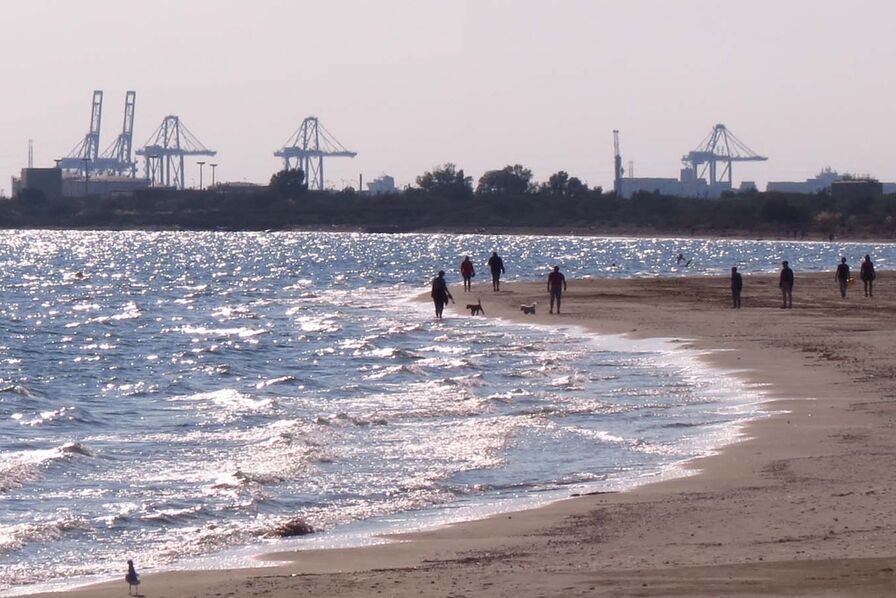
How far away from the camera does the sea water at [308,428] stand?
1048cm

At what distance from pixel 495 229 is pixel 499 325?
144 metres

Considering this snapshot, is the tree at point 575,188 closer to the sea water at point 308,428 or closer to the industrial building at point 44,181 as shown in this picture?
the industrial building at point 44,181

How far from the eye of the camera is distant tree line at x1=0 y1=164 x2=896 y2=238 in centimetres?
17088

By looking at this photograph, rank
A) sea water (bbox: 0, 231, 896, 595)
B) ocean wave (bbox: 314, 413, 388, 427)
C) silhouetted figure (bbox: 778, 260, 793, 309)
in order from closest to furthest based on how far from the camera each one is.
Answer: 1. sea water (bbox: 0, 231, 896, 595)
2. ocean wave (bbox: 314, 413, 388, 427)
3. silhouetted figure (bbox: 778, 260, 793, 309)

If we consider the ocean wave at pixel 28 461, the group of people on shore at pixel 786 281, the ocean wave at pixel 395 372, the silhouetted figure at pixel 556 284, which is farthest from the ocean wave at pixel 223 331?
the ocean wave at pixel 28 461

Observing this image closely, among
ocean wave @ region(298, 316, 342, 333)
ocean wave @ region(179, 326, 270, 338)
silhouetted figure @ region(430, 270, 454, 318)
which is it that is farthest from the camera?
ocean wave @ region(298, 316, 342, 333)

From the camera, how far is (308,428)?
51.3ft

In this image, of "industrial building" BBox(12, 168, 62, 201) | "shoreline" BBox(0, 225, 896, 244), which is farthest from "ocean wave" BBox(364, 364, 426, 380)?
"industrial building" BBox(12, 168, 62, 201)

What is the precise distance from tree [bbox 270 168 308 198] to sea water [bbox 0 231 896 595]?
151 meters

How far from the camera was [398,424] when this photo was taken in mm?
16016

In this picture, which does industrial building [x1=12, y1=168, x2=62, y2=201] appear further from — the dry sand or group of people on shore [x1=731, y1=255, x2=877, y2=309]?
the dry sand

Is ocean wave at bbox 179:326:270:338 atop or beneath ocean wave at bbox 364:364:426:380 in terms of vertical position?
beneath

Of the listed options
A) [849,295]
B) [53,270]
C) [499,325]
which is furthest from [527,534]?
[53,270]

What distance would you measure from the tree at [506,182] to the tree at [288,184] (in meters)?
21.6
